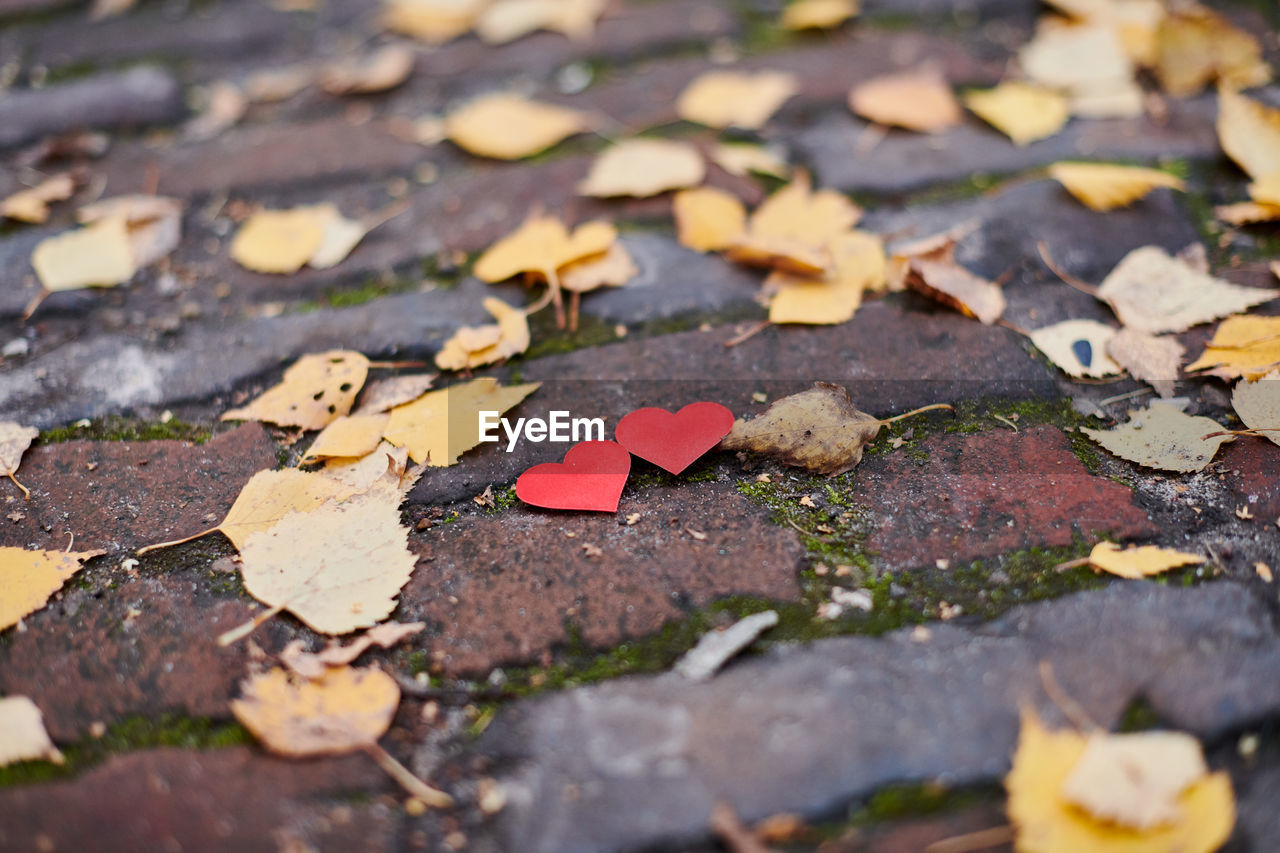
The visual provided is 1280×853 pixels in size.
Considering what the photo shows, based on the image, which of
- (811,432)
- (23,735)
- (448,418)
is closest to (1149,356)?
(811,432)

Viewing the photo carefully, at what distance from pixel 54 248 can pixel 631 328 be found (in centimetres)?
114

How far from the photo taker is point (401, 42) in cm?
234

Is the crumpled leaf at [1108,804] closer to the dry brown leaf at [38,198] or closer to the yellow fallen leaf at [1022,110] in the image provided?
the yellow fallen leaf at [1022,110]

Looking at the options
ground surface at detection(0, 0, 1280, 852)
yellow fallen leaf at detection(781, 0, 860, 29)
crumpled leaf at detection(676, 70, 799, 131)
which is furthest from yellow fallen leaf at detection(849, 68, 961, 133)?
yellow fallen leaf at detection(781, 0, 860, 29)

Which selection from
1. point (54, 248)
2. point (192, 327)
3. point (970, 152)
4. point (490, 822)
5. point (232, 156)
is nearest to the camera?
point (490, 822)

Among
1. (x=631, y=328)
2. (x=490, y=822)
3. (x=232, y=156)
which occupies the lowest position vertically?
(x=490, y=822)

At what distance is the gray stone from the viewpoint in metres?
0.87

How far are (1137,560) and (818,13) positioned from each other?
66.6 inches

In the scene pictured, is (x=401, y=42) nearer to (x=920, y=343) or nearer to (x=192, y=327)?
(x=192, y=327)

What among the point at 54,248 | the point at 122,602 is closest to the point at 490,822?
the point at 122,602

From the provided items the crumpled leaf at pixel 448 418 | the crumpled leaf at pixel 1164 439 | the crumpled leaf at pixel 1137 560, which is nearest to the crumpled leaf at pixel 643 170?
the crumpled leaf at pixel 448 418

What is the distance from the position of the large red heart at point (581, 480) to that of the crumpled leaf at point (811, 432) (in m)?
0.16

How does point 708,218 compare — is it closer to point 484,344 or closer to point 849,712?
point 484,344

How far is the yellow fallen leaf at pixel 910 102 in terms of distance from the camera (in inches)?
74.9
